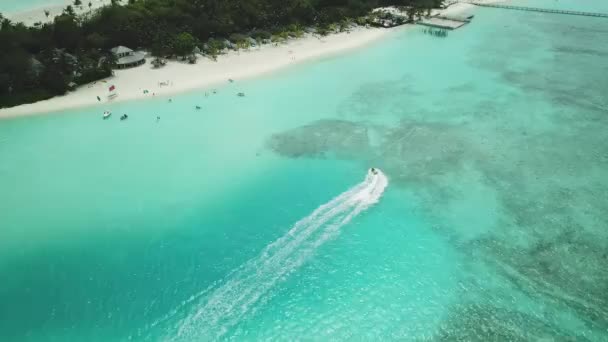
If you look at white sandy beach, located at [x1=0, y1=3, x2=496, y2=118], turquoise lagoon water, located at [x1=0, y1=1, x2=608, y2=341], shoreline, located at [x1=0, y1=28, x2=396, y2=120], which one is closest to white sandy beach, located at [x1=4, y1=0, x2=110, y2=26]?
A: white sandy beach, located at [x1=0, y1=3, x2=496, y2=118]

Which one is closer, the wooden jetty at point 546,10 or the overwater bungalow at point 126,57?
the overwater bungalow at point 126,57

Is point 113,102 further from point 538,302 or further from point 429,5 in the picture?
point 429,5

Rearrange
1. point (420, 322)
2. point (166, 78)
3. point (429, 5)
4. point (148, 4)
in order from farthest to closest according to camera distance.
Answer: point (429, 5) < point (148, 4) < point (166, 78) < point (420, 322)

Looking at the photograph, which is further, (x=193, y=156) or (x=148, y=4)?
(x=148, y=4)

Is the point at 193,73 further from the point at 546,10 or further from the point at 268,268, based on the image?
the point at 546,10

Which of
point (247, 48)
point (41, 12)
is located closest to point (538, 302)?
point (247, 48)

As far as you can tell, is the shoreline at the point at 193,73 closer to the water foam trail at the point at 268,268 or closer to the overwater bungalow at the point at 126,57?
the overwater bungalow at the point at 126,57

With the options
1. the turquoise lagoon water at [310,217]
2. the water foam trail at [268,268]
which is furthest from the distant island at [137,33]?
the water foam trail at [268,268]
